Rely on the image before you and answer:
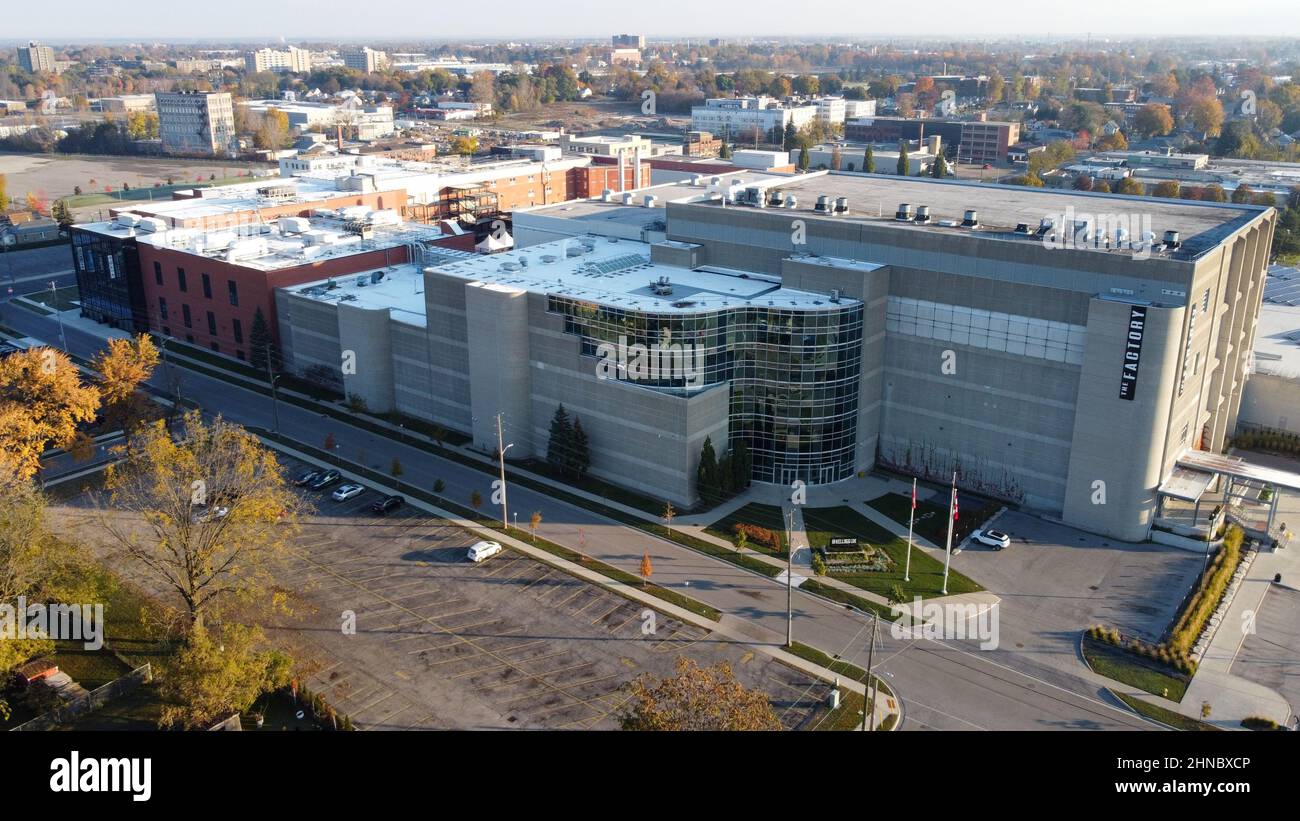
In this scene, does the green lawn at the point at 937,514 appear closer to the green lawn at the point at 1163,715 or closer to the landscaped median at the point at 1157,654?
the landscaped median at the point at 1157,654

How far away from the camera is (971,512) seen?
5481 cm

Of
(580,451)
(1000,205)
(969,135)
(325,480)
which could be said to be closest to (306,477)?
(325,480)

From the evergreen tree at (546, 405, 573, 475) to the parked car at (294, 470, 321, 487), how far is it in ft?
47.1

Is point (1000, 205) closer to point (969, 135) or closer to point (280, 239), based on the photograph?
point (280, 239)

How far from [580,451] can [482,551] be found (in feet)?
35.6

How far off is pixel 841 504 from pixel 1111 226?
23.9 m

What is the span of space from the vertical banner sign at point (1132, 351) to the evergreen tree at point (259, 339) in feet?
198

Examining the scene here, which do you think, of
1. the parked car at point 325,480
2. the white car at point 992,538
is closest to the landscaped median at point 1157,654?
the white car at point 992,538

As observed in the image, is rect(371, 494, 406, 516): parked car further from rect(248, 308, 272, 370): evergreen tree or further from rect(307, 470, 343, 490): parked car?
rect(248, 308, 272, 370): evergreen tree

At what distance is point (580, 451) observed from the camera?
5847 cm

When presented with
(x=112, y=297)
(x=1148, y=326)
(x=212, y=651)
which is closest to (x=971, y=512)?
(x=1148, y=326)

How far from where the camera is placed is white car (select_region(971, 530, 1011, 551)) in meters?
50.9

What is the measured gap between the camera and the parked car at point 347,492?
56.4 m

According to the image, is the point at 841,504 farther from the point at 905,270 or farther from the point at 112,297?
the point at 112,297
